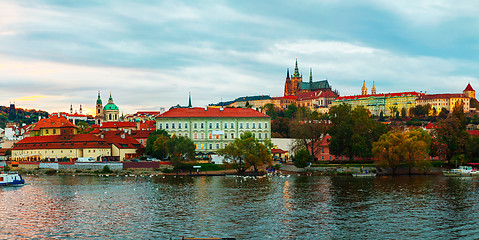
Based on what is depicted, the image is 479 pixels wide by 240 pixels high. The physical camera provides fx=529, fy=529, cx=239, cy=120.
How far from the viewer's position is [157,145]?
94938 millimetres

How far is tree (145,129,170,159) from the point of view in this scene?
94.4 metres

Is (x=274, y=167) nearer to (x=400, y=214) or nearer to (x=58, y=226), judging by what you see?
(x=400, y=214)

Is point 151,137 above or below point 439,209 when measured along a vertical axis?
above

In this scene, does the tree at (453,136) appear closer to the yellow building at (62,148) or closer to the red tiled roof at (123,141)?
the red tiled roof at (123,141)

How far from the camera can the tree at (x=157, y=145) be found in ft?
310

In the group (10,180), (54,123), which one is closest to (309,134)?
(10,180)

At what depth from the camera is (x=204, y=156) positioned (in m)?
102

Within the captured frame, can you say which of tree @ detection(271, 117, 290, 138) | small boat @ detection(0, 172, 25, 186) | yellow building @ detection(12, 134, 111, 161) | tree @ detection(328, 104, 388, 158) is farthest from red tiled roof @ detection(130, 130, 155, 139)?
small boat @ detection(0, 172, 25, 186)

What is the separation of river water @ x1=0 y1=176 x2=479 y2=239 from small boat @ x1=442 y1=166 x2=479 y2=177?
12468mm

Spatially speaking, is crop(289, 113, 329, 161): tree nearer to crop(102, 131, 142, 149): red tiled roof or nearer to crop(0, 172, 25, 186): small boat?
crop(102, 131, 142, 149): red tiled roof

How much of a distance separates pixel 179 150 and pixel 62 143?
2716 centimetres

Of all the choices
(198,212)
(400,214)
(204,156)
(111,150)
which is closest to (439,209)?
(400,214)

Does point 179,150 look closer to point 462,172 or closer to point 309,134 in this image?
point 309,134

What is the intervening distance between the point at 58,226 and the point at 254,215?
1529 cm
